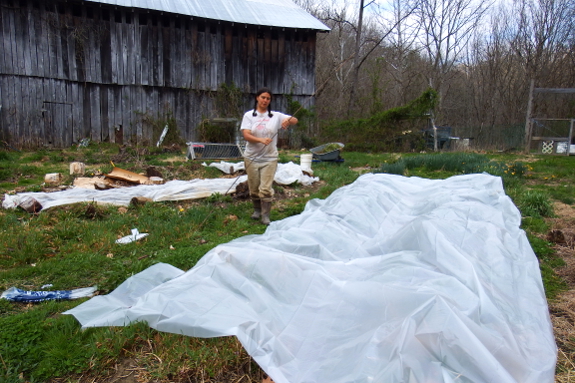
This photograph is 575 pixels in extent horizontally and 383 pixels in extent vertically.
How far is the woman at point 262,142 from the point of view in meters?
4.79

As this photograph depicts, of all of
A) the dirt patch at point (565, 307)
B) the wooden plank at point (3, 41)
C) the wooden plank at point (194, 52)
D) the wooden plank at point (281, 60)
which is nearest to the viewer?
the dirt patch at point (565, 307)

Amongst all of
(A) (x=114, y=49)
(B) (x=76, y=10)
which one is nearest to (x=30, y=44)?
(B) (x=76, y=10)

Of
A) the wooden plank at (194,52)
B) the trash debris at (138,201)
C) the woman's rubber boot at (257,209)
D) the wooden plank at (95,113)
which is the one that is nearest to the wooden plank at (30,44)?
the wooden plank at (95,113)

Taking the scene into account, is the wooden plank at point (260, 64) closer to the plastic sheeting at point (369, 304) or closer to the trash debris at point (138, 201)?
the trash debris at point (138, 201)

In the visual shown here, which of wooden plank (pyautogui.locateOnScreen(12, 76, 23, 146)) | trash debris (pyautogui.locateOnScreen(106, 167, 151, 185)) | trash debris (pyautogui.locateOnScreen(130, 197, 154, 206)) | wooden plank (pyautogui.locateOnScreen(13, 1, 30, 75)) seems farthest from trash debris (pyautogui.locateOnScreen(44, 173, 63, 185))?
wooden plank (pyautogui.locateOnScreen(13, 1, 30, 75))

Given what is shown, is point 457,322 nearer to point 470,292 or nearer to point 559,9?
point 470,292

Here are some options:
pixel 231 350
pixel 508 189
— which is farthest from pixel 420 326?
pixel 508 189

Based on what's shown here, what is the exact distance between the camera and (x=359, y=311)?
2.04 meters

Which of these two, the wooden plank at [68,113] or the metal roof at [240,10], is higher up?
the metal roof at [240,10]

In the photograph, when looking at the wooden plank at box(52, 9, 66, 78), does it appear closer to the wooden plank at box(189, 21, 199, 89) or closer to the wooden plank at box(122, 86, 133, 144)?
the wooden plank at box(122, 86, 133, 144)

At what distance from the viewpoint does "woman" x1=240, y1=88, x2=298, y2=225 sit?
4.79m

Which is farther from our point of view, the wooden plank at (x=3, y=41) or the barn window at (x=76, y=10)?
the barn window at (x=76, y=10)

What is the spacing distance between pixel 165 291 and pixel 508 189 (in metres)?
6.02

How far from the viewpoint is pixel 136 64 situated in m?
13.9
